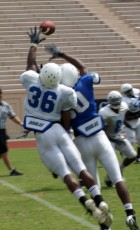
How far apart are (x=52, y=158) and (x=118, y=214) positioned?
5.15ft

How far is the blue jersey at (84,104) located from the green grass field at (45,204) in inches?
43.8

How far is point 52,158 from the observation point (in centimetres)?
802

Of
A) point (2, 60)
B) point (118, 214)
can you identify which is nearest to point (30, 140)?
point (2, 60)

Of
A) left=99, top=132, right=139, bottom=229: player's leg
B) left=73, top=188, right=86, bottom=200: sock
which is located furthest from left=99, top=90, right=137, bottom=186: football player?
left=73, top=188, right=86, bottom=200: sock

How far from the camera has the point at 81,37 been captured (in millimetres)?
27578

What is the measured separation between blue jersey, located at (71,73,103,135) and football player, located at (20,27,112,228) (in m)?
0.21

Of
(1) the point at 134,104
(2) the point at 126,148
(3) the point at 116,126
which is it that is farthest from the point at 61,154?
(1) the point at 134,104

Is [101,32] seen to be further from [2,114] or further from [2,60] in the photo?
[2,114]

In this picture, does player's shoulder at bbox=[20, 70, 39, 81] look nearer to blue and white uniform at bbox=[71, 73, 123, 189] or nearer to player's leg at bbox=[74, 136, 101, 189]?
blue and white uniform at bbox=[71, 73, 123, 189]

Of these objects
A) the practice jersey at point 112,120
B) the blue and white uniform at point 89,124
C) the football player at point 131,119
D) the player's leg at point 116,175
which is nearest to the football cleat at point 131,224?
the player's leg at point 116,175

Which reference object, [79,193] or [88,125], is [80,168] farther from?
[88,125]

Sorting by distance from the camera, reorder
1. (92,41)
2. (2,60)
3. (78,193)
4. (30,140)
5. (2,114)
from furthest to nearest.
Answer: (92,41), (2,60), (30,140), (2,114), (78,193)

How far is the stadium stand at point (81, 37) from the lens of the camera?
25688mm

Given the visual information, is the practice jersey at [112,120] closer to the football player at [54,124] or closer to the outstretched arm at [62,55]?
the outstretched arm at [62,55]
